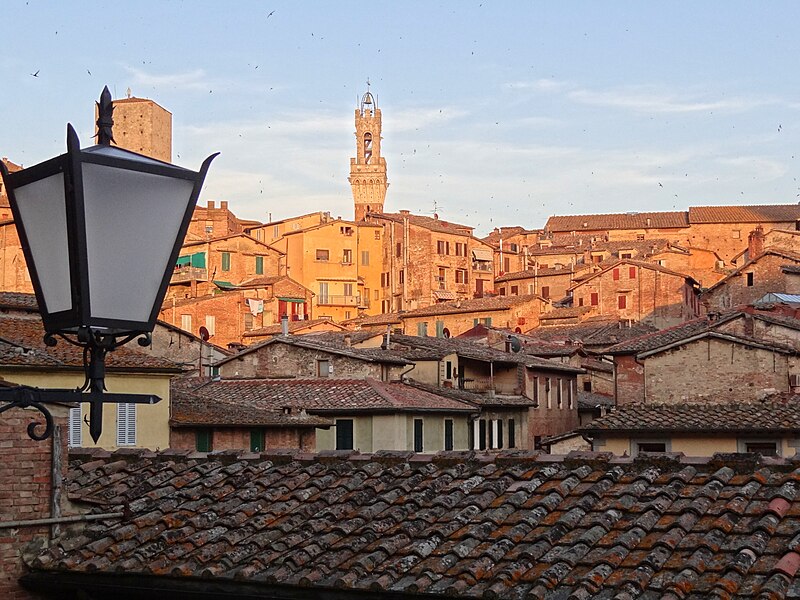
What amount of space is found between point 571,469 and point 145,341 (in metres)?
4.37

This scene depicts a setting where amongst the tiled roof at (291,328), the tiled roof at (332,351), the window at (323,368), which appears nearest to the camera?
the tiled roof at (332,351)

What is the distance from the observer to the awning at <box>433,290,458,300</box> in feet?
287

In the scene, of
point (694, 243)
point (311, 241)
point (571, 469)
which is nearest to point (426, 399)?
point (571, 469)

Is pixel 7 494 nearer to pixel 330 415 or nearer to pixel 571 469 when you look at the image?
pixel 571 469

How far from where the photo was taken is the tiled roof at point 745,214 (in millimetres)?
102125

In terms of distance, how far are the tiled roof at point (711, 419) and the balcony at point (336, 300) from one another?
61.1 meters

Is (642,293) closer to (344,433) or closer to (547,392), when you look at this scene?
(547,392)

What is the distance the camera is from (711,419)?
82.7 ft

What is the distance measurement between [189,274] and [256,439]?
1798 inches

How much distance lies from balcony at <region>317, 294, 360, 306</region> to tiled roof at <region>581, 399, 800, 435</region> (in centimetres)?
6109

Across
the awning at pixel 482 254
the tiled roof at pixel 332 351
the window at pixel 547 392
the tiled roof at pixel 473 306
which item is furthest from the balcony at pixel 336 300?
the tiled roof at pixel 332 351

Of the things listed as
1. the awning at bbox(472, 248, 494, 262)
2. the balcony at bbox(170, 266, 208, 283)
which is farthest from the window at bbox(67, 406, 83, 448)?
the awning at bbox(472, 248, 494, 262)

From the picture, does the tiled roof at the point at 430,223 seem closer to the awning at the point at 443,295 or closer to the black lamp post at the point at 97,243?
the awning at the point at 443,295

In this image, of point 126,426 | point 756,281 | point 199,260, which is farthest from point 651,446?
point 199,260
